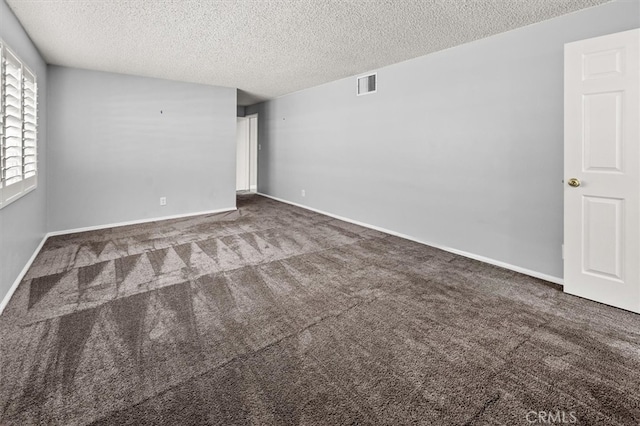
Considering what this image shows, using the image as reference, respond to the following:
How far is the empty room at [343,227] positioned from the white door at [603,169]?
0.05 feet

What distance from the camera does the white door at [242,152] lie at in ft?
27.8

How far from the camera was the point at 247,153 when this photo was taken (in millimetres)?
8609

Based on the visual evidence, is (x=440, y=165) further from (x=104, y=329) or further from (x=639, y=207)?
(x=104, y=329)

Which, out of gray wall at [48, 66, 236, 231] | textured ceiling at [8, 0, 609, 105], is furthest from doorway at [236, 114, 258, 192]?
textured ceiling at [8, 0, 609, 105]

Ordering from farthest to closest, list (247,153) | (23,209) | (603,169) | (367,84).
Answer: (247,153), (367,84), (23,209), (603,169)

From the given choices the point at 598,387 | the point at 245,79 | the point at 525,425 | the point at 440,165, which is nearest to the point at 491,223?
the point at 440,165

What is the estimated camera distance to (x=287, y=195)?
23.3 feet

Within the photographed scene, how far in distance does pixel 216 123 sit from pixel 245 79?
107cm

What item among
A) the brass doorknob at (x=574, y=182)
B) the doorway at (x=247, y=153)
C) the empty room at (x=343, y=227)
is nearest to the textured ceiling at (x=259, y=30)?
the empty room at (x=343, y=227)

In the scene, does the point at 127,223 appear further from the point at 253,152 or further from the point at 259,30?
the point at 253,152

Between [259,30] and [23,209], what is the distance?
2913 mm

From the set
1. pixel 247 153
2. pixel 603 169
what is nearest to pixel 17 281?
pixel 603 169

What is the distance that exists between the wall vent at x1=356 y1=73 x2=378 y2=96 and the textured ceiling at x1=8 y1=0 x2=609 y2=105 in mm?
238

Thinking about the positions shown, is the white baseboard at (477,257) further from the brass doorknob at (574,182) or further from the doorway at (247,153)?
the doorway at (247,153)
